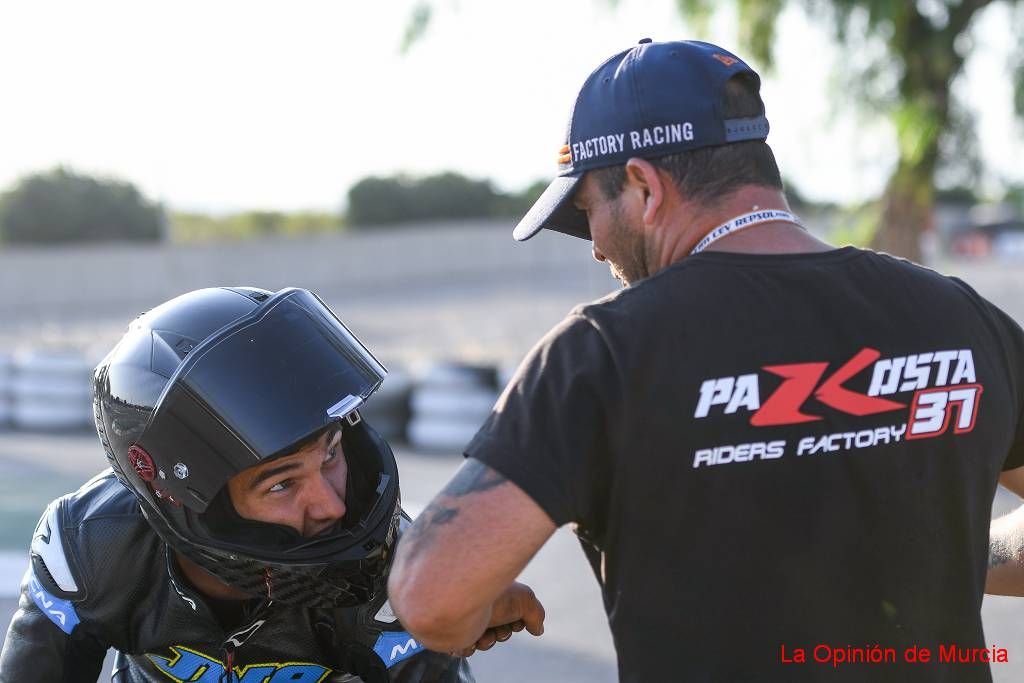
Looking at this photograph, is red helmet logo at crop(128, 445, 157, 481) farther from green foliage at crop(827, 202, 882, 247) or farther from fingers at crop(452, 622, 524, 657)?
green foliage at crop(827, 202, 882, 247)

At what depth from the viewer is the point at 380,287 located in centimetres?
3622

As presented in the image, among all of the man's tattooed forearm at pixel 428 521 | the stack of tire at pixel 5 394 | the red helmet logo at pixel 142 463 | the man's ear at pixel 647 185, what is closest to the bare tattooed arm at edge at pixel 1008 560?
the man's ear at pixel 647 185

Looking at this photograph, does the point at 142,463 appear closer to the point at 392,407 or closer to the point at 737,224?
the point at 737,224

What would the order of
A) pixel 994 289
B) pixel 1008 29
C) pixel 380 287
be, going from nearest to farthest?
pixel 1008 29 < pixel 994 289 < pixel 380 287

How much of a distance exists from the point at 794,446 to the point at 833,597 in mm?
254

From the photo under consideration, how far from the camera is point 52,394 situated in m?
10.1

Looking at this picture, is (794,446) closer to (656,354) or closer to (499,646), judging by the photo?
(656,354)

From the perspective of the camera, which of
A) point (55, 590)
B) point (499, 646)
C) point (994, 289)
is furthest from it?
point (994, 289)

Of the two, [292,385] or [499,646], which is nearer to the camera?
[292,385]

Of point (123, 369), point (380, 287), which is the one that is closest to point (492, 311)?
point (380, 287)

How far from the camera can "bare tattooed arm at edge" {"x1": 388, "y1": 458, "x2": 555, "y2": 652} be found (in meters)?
1.69

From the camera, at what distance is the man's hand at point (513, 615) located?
225cm

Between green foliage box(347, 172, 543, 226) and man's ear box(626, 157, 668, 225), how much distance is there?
39580 mm

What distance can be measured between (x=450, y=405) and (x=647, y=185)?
6.83m
